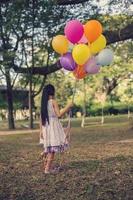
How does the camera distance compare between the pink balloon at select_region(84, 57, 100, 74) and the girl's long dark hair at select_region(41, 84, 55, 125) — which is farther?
the girl's long dark hair at select_region(41, 84, 55, 125)

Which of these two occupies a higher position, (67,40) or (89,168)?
(67,40)

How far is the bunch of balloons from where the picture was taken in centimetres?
984

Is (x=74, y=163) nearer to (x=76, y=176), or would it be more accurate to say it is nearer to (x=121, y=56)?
(x=76, y=176)

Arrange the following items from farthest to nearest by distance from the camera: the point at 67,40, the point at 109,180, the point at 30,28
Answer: the point at 30,28
the point at 67,40
the point at 109,180

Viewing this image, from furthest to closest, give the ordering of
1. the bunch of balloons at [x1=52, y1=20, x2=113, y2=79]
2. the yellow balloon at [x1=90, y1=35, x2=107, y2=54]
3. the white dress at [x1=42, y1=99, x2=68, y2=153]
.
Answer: the white dress at [x1=42, y1=99, x2=68, y2=153], the yellow balloon at [x1=90, y1=35, x2=107, y2=54], the bunch of balloons at [x1=52, y1=20, x2=113, y2=79]

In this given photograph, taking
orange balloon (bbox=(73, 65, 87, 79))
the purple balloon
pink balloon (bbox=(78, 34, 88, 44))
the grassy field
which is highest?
pink balloon (bbox=(78, 34, 88, 44))

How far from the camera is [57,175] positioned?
412 inches

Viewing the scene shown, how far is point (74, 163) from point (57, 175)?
1.90 metres

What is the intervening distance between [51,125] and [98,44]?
6.31 feet

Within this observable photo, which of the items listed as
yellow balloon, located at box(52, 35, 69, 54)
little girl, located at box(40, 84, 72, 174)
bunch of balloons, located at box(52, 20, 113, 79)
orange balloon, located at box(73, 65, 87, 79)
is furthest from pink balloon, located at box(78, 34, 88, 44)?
little girl, located at box(40, 84, 72, 174)

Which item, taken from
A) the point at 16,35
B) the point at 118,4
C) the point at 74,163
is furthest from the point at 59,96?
the point at 74,163

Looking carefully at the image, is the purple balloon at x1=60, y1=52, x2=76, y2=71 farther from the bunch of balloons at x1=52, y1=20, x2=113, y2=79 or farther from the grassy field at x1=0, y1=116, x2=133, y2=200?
the grassy field at x1=0, y1=116, x2=133, y2=200

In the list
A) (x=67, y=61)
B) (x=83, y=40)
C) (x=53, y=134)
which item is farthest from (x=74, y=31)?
(x=53, y=134)

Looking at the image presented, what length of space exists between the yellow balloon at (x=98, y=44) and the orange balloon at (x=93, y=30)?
126 millimetres
